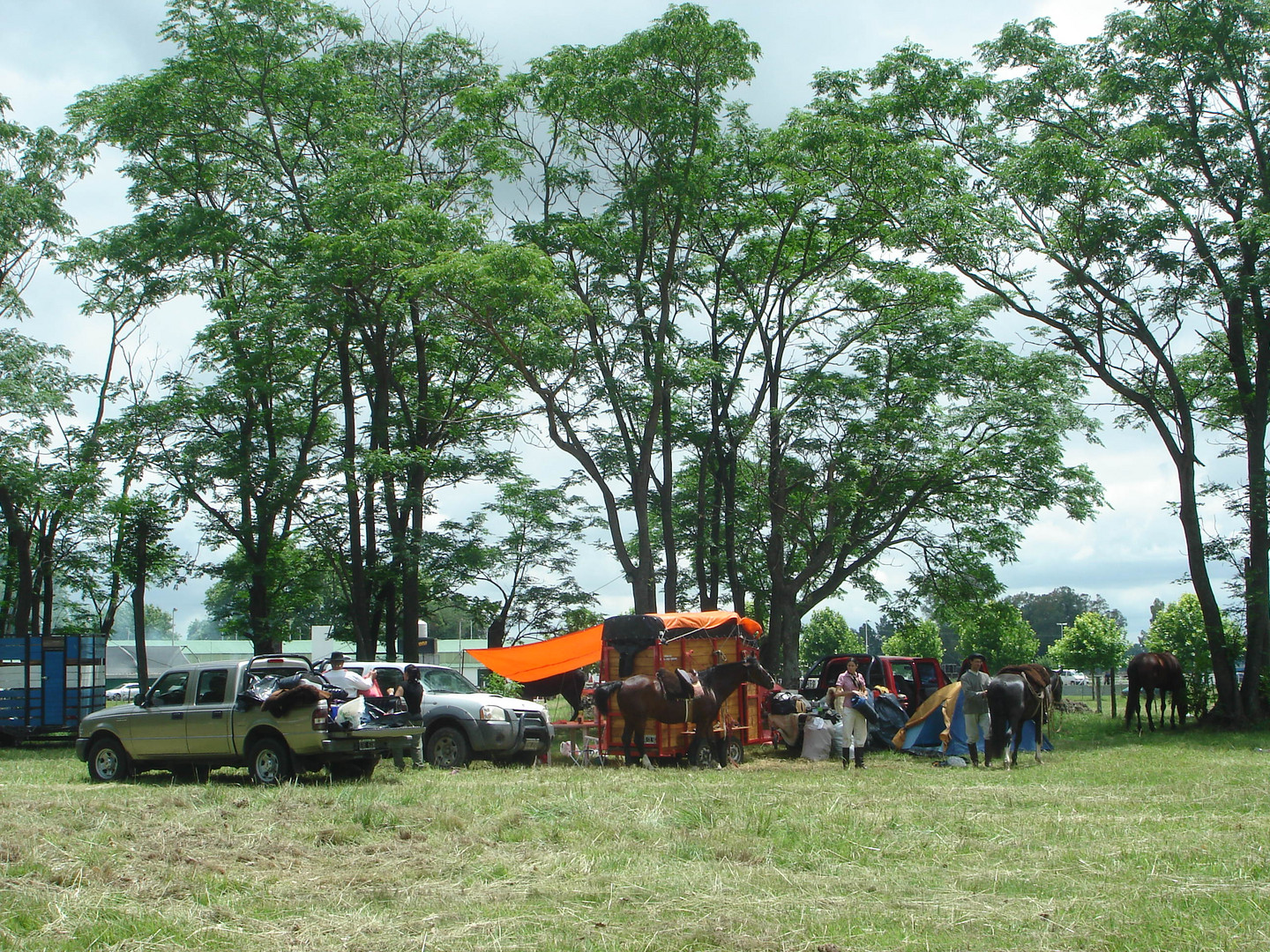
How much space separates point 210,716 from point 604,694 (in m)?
5.51

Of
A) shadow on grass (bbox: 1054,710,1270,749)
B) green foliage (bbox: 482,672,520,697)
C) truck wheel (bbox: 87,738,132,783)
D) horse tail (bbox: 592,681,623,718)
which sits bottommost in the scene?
shadow on grass (bbox: 1054,710,1270,749)

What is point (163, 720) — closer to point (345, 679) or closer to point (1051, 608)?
point (345, 679)

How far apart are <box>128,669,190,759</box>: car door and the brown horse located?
18.9 ft

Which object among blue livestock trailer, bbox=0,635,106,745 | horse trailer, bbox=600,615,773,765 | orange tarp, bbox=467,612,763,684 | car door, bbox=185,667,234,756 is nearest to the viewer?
car door, bbox=185,667,234,756

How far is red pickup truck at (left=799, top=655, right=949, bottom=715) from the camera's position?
2016cm

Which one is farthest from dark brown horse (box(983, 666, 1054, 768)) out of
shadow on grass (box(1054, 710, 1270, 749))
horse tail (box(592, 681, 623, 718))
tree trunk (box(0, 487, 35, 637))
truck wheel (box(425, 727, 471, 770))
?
tree trunk (box(0, 487, 35, 637))

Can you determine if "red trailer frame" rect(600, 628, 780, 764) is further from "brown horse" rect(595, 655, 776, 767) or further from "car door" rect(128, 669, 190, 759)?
"car door" rect(128, 669, 190, 759)

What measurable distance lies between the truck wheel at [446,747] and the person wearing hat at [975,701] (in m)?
7.55

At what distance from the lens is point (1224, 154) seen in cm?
2373

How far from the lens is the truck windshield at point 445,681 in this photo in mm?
17531

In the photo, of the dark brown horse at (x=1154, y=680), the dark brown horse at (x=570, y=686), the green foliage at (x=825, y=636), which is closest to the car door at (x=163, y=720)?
the dark brown horse at (x=570, y=686)

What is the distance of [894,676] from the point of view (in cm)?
2073

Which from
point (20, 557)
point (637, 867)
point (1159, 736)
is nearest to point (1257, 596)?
point (1159, 736)

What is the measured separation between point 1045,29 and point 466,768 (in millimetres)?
19650
